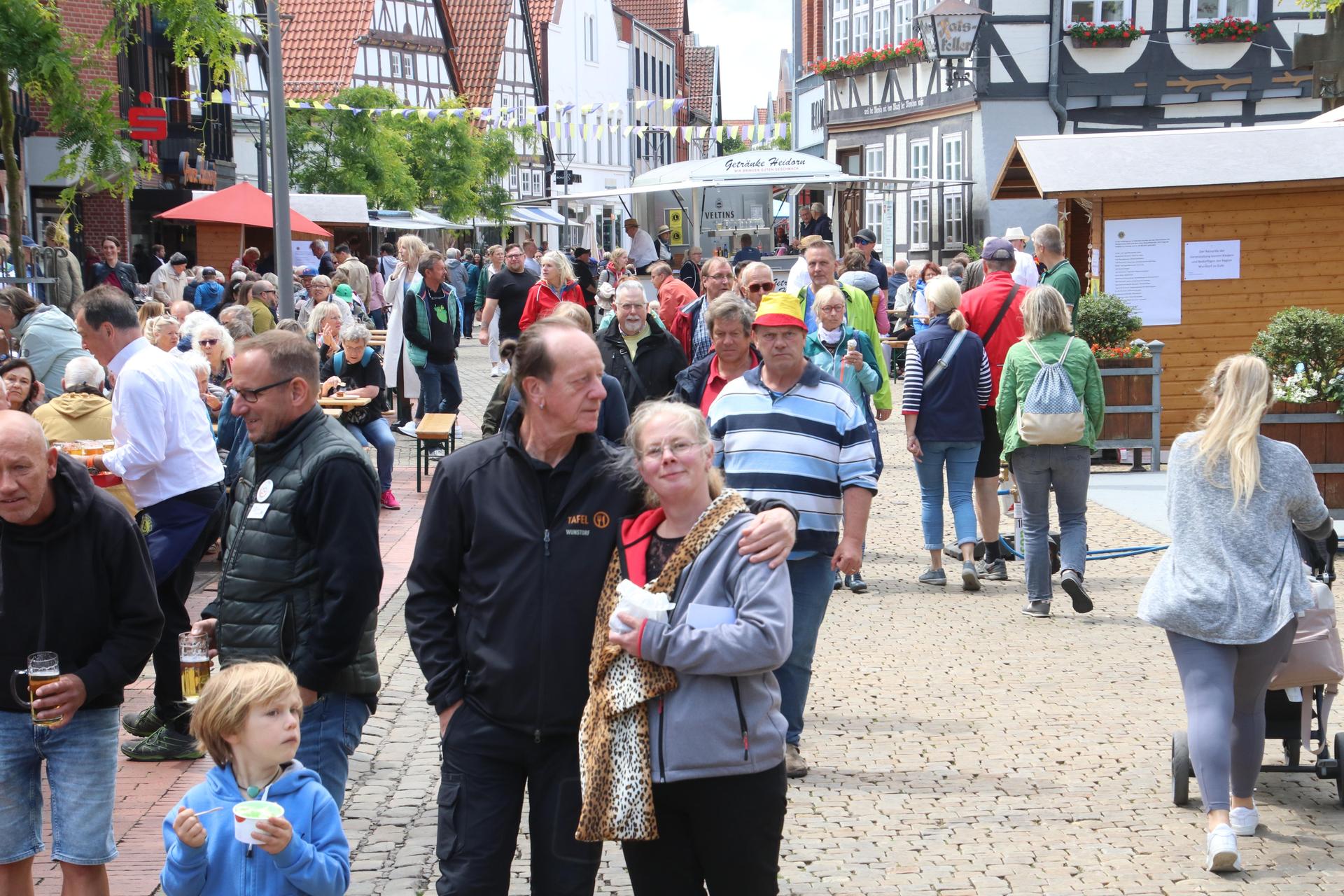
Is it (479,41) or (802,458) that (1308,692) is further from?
(479,41)

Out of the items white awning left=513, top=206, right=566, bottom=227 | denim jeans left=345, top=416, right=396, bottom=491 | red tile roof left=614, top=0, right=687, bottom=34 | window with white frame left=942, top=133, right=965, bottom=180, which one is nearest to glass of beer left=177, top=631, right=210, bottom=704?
denim jeans left=345, top=416, right=396, bottom=491

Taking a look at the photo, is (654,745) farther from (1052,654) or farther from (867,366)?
(867,366)

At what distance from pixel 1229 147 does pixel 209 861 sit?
13.6 metres

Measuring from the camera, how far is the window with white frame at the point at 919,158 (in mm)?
33906

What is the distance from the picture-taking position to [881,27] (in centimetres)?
3556

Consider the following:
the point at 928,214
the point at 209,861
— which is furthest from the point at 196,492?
the point at 928,214

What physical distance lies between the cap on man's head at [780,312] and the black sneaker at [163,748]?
3030 millimetres

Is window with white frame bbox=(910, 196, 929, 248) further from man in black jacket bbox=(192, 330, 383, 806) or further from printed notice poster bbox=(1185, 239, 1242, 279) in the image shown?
man in black jacket bbox=(192, 330, 383, 806)

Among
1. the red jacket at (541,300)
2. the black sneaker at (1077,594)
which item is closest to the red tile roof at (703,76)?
the red jacket at (541,300)

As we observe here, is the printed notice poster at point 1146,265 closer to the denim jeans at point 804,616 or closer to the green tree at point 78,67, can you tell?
the green tree at point 78,67

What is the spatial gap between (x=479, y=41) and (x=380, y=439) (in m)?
52.0

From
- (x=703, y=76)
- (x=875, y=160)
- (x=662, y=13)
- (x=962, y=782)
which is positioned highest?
(x=662, y=13)

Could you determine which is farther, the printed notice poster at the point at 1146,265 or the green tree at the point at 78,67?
the printed notice poster at the point at 1146,265

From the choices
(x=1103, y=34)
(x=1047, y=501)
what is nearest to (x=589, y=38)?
(x=1103, y=34)
